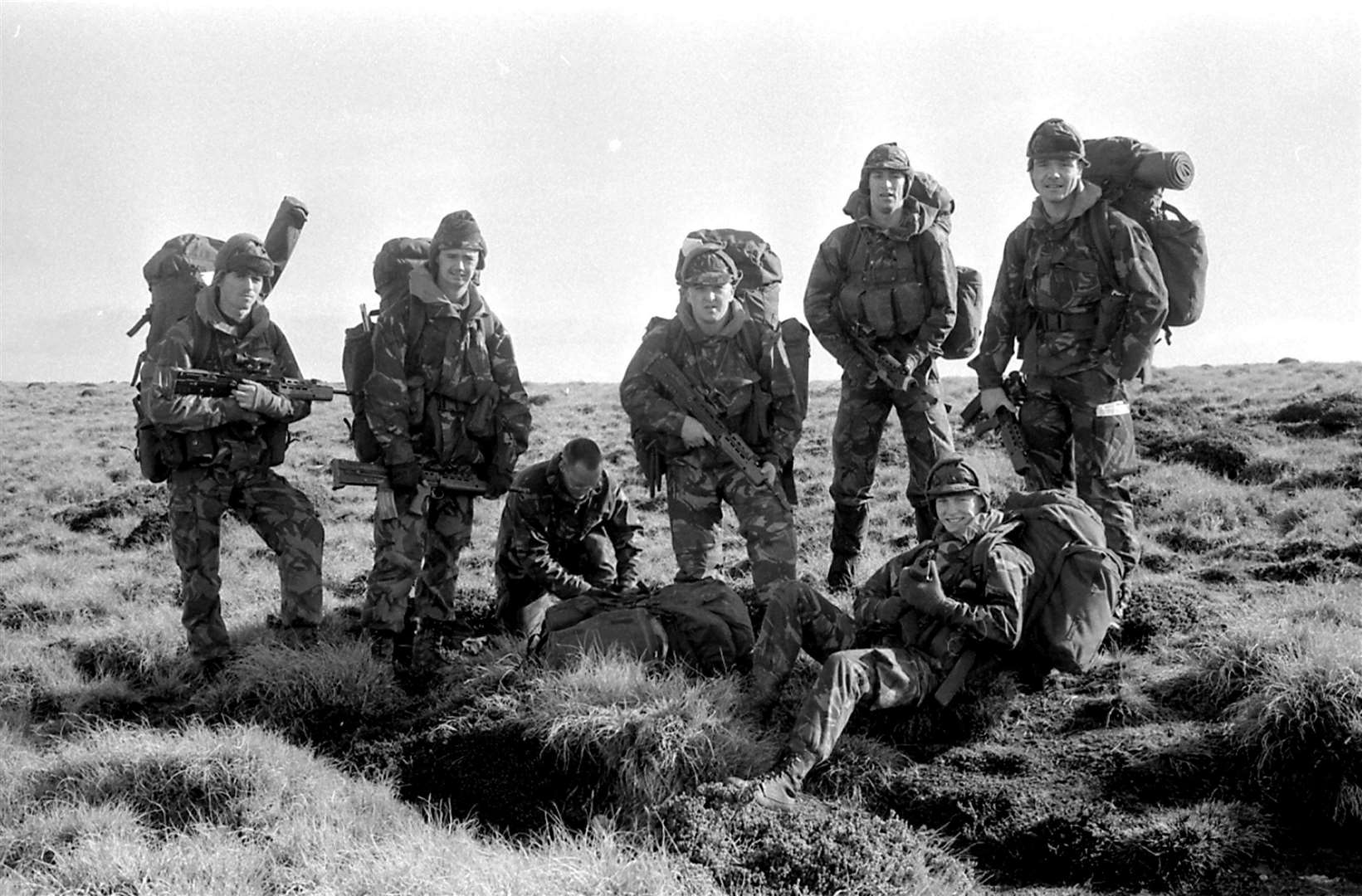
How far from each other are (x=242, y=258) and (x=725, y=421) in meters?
3.49

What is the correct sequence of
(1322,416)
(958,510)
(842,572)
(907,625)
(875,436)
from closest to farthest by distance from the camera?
(907,625) < (958,510) < (875,436) < (842,572) < (1322,416)

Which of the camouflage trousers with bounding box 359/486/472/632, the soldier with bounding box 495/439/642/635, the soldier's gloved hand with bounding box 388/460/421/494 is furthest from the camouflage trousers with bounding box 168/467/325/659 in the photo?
the soldier with bounding box 495/439/642/635

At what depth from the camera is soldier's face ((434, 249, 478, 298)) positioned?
26.2ft

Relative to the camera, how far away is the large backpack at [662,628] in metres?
7.22

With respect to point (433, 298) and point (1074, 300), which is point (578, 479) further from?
point (1074, 300)

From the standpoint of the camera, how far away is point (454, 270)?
26.3 feet

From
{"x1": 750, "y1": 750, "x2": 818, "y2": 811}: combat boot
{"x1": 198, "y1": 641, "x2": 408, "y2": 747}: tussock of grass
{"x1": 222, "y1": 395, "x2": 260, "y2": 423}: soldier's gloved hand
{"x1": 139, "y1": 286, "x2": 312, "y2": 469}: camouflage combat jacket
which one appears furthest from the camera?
{"x1": 222, "y1": 395, "x2": 260, "y2": 423}: soldier's gloved hand

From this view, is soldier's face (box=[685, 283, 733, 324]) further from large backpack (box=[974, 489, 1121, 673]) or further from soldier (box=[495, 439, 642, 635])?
large backpack (box=[974, 489, 1121, 673])

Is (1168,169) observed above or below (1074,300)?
above

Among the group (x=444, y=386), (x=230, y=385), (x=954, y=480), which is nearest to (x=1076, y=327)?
(x=954, y=480)

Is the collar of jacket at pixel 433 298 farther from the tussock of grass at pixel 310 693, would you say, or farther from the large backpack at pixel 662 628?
the tussock of grass at pixel 310 693

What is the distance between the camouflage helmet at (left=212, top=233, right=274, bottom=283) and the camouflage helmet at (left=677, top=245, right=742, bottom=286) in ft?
9.51

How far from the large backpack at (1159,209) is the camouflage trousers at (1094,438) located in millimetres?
697

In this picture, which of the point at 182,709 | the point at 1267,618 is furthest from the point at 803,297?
the point at 182,709
